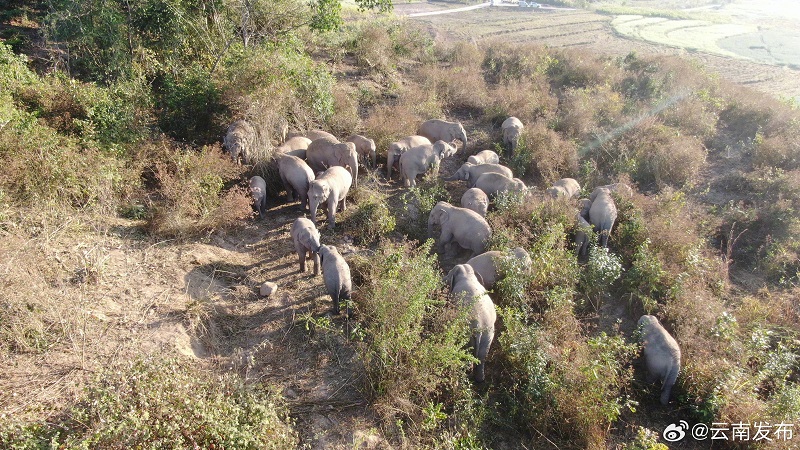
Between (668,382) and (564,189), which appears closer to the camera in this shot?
(668,382)

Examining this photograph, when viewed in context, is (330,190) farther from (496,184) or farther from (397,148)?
(496,184)

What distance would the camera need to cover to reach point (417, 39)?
19672 millimetres

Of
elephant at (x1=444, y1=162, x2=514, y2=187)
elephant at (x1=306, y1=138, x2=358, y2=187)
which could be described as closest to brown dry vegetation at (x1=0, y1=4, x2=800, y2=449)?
elephant at (x1=306, y1=138, x2=358, y2=187)

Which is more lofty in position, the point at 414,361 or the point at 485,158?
the point at 485,158

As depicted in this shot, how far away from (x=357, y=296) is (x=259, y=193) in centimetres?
323

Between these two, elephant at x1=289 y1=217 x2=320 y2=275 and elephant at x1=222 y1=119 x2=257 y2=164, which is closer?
elephant at x1=289 y1=217 x2=320 y2=275

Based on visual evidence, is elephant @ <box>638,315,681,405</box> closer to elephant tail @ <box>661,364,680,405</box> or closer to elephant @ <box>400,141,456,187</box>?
elephant tail @ <box>661,364,680,405</box>

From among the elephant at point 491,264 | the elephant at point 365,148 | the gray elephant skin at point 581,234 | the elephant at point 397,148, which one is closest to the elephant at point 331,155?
the elephant at point 365,148

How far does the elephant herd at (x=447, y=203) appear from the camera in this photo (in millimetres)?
6445

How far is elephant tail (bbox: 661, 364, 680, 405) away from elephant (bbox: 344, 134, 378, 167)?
745 cm

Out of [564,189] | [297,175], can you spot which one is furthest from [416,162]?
[564,189]

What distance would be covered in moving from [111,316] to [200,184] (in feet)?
9.96

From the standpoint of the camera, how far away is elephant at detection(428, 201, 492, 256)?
332 inches

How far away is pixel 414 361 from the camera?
18.1 feet
